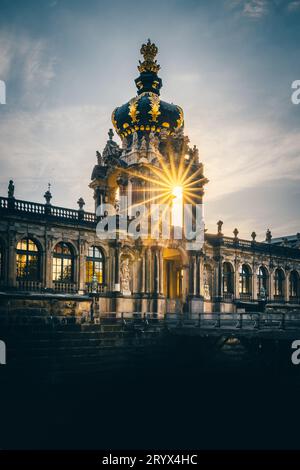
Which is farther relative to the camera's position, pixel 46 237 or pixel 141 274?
pixel 141 274

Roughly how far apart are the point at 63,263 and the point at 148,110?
1686 centimetres

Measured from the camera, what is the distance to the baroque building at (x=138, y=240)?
120 ft

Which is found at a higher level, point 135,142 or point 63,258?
point 135,142

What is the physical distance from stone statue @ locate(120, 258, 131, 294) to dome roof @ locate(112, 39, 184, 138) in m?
12.9

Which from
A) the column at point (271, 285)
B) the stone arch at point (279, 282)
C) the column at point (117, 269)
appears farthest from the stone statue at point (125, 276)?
the stone arch at point (279, 282)

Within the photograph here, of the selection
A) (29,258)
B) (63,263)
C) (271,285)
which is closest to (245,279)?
(271,285)

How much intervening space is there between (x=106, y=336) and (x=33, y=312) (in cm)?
499

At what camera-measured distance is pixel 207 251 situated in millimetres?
49250

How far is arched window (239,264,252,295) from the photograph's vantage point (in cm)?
5281

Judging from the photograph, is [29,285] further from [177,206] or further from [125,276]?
[177,206]

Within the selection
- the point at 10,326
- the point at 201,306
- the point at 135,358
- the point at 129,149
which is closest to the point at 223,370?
the point at 135,358

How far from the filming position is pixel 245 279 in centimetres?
5341

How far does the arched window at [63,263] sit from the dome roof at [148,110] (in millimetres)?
14310
